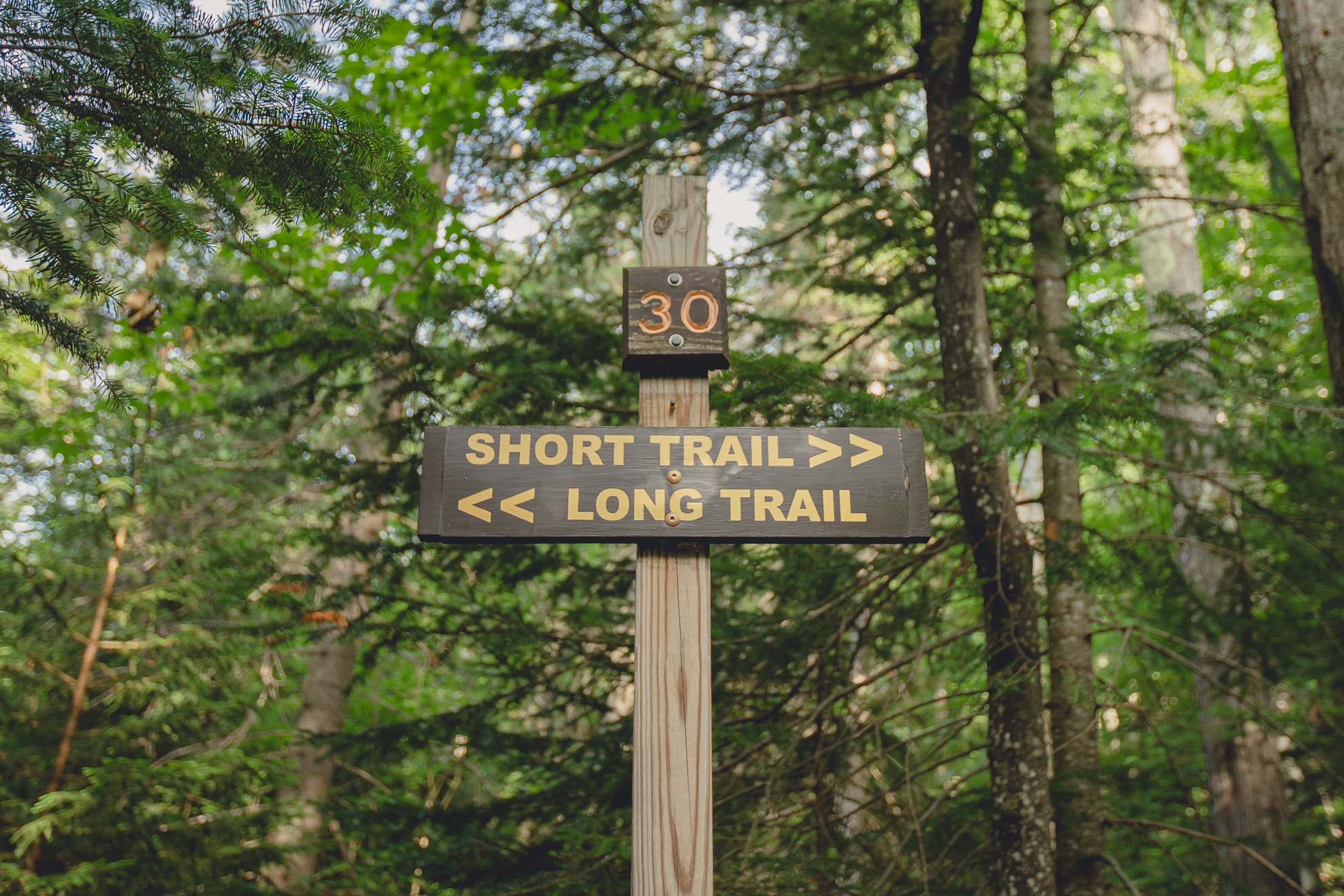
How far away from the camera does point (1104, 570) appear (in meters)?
4.01

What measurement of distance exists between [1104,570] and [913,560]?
93 centimetres

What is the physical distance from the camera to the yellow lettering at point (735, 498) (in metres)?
2.36

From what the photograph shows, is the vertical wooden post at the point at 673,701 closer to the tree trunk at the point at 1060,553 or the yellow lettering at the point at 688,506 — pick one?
the yellow lettering at the point at 688,506

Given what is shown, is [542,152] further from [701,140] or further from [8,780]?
[8,780]

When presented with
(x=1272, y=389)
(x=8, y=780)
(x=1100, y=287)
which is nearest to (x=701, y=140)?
(x=1272, y=389)

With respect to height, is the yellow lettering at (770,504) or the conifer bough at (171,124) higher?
the conifer bough at (171,124)

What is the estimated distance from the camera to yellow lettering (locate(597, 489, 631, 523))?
2361 millimetres

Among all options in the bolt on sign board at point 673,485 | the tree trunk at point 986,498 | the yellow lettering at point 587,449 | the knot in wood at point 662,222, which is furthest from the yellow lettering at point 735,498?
the tree trunk at point 986,498

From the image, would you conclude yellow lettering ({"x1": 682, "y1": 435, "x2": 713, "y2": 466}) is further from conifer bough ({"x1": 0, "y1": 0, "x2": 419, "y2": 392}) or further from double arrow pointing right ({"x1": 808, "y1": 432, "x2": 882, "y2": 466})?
conifer bough ({"x1": 0, "y1": 0, "x2": 419, "y2": 392})

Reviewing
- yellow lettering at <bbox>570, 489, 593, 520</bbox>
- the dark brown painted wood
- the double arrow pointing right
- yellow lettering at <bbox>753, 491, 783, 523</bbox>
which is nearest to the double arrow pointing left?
yellow lettering at <bbox>570, 489, 593, 520</bbox>

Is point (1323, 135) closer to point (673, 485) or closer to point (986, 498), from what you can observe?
point (986, 498)

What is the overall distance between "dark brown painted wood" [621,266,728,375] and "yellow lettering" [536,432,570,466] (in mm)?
338

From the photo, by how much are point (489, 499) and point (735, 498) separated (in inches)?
27.6

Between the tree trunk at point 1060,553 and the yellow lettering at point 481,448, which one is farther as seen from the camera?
the tree trunk at point 1060,553
